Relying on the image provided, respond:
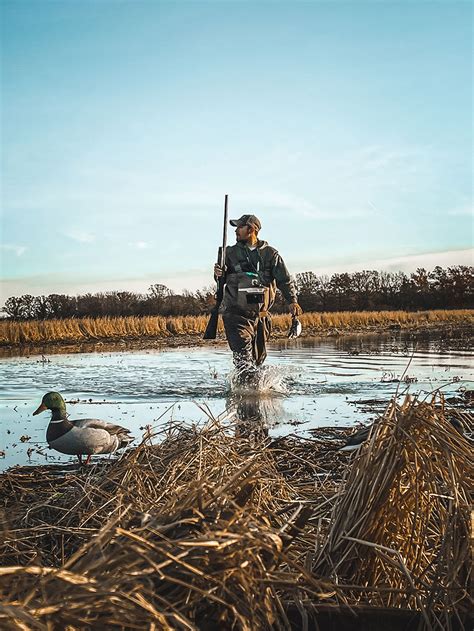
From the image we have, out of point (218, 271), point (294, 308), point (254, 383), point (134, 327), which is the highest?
point (218, 271)

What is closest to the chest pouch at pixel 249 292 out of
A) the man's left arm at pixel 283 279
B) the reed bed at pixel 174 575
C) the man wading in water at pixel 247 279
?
the man wading in water at pixel 247 279

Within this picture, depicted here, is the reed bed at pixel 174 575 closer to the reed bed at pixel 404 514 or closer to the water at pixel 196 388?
the reed bed at pixel 404 514

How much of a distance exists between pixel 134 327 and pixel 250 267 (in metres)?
22.6

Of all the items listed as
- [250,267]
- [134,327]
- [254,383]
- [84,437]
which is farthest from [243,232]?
[134,327]

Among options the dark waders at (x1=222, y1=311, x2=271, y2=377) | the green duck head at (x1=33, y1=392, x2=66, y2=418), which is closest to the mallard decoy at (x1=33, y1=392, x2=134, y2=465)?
the green duck head at (x1=33, y1=392, x2=66, y2=418)

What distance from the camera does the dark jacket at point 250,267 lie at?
10.9 m

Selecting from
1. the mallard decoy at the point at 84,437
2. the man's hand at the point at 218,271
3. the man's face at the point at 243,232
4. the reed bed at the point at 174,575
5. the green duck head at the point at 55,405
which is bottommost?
the mallard decoy at the point at 84,437

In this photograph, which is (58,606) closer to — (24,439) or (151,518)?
(151,518)

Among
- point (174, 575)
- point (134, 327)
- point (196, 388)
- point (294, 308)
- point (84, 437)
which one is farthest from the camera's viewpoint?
point (134, 327)

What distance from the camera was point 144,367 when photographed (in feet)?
54.9

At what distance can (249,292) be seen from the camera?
35.9 ft

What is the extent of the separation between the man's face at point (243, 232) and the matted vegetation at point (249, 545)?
277 inches

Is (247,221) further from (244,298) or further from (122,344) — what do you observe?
(122,344)

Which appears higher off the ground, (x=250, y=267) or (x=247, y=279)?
(x=250, y=267)
